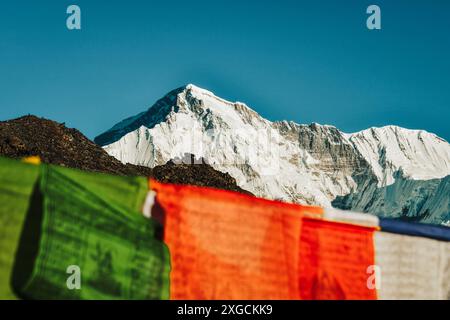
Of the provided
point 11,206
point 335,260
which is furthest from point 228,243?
point 11,206

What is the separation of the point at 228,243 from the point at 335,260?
4.43 feet

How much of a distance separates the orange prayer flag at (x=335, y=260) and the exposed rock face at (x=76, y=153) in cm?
5538

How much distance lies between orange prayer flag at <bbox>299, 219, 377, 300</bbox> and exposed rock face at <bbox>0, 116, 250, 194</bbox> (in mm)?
55377

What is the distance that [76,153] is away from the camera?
222 ft

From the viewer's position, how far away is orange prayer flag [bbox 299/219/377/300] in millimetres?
6992

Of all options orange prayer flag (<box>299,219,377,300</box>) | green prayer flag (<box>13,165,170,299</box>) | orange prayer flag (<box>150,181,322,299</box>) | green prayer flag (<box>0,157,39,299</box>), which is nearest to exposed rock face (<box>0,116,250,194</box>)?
orange prayer flag (<box>299,219,377,300</box>)

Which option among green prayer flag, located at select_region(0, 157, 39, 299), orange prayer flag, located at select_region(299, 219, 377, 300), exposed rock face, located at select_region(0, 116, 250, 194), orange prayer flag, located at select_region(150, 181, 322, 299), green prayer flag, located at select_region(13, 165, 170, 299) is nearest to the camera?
green prayer flag, located at select_region(0, 157, 39, 299)

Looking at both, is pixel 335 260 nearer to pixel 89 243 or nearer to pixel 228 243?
pixel 228 243

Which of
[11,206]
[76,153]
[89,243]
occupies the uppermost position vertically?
[76,153]

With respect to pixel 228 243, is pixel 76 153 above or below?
→ above

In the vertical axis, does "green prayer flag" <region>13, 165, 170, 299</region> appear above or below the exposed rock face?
below

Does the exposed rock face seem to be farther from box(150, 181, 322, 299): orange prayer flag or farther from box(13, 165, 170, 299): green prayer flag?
box(13, 165, 170, 299): green prayer flag

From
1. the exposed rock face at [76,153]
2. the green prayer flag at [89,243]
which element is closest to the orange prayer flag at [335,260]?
the green prayer flag at [89,243]
